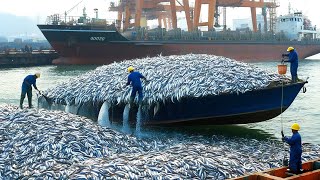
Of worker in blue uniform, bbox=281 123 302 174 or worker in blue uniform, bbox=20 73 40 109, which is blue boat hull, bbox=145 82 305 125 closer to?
worker in blue uniform, bbox=20 73 40 109

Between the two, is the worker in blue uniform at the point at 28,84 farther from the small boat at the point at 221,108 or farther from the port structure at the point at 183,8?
the port structure at the point at 183,8

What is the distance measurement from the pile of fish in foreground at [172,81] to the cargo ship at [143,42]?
27.8 m

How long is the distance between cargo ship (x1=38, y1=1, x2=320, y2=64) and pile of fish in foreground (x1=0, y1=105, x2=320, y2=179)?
32.5m

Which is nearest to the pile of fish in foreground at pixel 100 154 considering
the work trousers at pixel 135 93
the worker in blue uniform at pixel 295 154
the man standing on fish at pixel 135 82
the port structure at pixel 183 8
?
the worker in blue uniform at pixel 295 154

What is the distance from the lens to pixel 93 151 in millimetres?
10914

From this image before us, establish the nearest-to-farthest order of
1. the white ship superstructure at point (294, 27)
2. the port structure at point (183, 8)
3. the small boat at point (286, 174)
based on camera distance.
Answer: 1. the small boat at point (286, 174)
2. the port structure at point (183, 8)
3. the white ship superstructure at point (294, 27)

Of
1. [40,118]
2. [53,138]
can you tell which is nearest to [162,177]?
[53,138]

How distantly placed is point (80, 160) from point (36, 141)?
1.70 metres

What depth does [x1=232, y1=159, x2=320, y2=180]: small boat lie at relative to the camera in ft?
24.1

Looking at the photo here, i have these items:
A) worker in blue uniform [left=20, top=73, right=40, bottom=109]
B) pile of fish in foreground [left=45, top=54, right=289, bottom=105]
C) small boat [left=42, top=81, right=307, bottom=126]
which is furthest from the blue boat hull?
worker in blue uniform [left=20, top=73, right=40, bottom=109]

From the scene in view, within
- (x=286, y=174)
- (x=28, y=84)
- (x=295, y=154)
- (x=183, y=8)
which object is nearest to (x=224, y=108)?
(x=295, y=154)

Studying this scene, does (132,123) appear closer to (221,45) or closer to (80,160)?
(80,160)

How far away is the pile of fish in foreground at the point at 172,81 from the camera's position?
48.3 feet

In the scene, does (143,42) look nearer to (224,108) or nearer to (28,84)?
(28,84)
